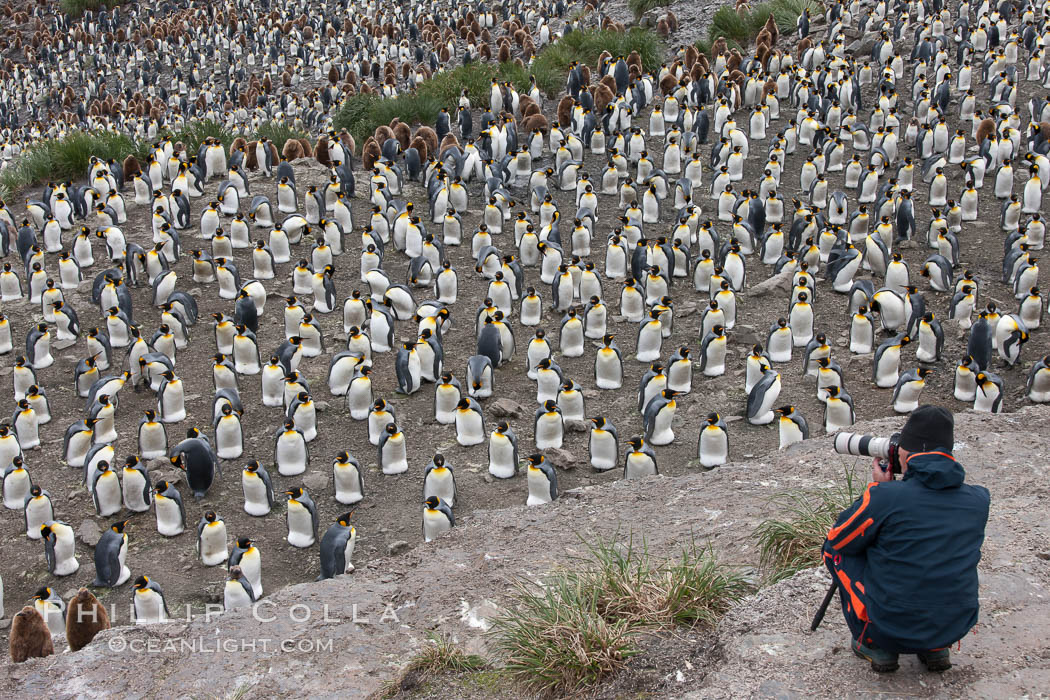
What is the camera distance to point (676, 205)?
15078 mm

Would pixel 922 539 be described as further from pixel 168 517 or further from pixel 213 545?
pixel 168 517

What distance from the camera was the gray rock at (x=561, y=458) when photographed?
31.3 feet

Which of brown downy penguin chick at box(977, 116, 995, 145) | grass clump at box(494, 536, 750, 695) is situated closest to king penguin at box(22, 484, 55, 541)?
grass clump at box(494, 536, 750, 695)

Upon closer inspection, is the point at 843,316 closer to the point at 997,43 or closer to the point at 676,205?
the point at 676,205

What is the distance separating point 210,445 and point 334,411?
1398 millimetres

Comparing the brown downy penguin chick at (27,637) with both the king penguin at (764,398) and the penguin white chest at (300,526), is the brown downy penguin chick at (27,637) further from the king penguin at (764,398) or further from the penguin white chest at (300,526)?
the king penguin at (764,398)

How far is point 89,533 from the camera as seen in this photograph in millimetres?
8992

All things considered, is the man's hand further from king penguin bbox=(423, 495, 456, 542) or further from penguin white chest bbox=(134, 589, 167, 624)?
penguin white chest bbox=(134, 589, 167, 624)

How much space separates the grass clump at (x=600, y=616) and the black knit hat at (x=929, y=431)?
1591 mm

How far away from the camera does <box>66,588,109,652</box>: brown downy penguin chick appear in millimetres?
7211

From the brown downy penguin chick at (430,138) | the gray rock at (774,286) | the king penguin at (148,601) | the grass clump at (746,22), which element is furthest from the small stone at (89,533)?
the grass clump at (746,22)

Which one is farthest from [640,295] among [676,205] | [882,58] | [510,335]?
[882,58]

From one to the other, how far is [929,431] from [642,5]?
81.0 feet

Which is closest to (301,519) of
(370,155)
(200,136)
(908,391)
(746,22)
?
(908,391)
